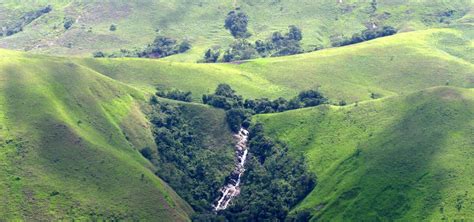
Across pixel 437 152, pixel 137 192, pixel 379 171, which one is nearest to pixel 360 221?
pixel 379 171

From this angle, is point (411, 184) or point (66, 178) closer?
point (66, 178)

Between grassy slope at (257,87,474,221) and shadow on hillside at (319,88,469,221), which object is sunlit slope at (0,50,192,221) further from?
shadow on hillside at (319,88,469,221)

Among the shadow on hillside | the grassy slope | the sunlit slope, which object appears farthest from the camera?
the shadow on hillside

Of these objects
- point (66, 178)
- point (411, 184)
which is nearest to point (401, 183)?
point (411, 184)

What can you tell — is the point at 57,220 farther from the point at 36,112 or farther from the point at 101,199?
the point at 36,112

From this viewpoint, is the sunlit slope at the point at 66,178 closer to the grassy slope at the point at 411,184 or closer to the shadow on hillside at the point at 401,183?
the grassy slope at the point at 411,184

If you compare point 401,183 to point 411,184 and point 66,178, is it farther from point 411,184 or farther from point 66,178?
point 66,178

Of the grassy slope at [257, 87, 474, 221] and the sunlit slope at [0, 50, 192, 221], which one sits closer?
the sunlit slope at [0, 50, 192, 221]

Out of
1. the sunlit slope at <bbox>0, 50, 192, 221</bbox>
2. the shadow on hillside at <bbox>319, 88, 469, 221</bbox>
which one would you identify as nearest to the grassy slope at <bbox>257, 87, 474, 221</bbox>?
the shadow on hillside at <bbox>319, 88, 469, 221</bbox>

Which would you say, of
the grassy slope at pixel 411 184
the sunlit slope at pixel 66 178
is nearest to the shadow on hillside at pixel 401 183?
the grassy slope at pixel 411 184

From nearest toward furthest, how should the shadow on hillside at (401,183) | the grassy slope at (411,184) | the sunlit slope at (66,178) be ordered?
the sunlit slope at (66,178)
the grassy slope at (411,184)
the shadow on hillside at (401,183)

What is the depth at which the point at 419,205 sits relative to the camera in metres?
174

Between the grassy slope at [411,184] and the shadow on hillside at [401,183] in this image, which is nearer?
the grassy slope at [411,184]

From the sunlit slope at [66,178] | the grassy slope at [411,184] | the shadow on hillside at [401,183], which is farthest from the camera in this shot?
the shadow on hillside at [401,183]
